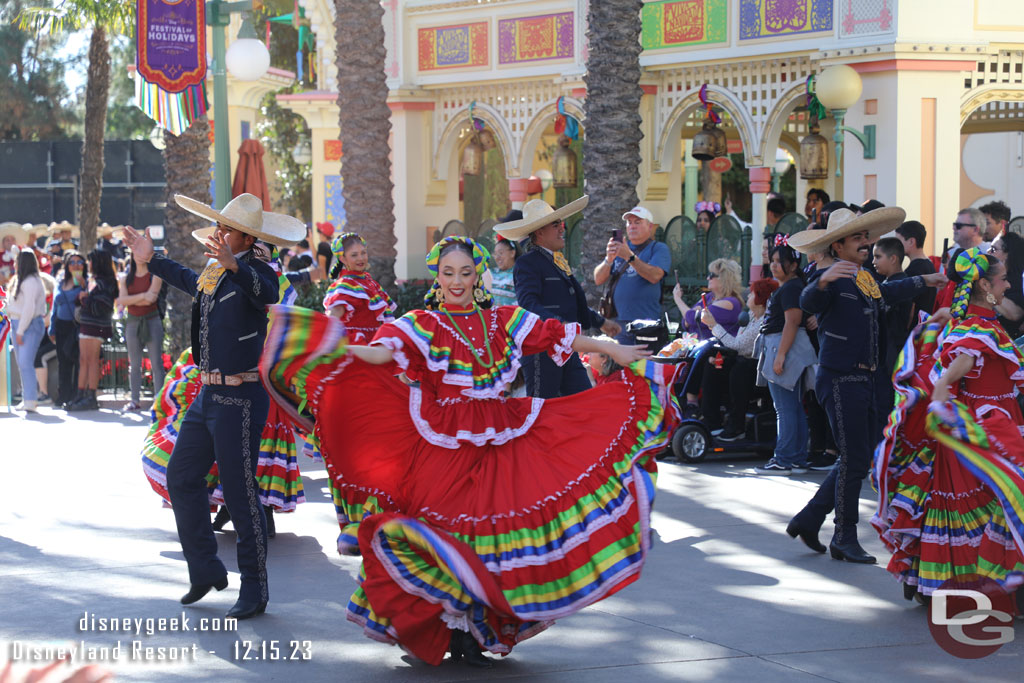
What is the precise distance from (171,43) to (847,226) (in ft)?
29.3

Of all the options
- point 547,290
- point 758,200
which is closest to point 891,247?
point 547,290

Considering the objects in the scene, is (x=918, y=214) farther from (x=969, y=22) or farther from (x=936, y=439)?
(x=936, y=439)

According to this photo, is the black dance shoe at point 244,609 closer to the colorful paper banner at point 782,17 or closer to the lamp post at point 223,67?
the lamp post at point 223,67

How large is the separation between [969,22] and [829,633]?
11.9 m

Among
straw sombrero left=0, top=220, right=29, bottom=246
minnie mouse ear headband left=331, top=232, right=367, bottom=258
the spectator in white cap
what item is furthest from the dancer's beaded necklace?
straw sombrero left=0, top=220, right=29, bottom=246

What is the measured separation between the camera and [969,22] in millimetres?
16188

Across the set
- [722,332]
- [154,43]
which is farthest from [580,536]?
[154,43]

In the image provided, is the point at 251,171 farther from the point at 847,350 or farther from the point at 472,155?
the point at 847,350

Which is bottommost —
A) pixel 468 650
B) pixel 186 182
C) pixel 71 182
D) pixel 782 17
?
pixel 468 650

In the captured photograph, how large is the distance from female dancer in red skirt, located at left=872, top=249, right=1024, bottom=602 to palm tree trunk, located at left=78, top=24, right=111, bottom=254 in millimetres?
21591

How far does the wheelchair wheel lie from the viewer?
1168 cm

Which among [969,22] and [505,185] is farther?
[505,185]

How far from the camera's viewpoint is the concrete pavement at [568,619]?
19.4 feet

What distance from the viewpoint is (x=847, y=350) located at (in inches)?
302
